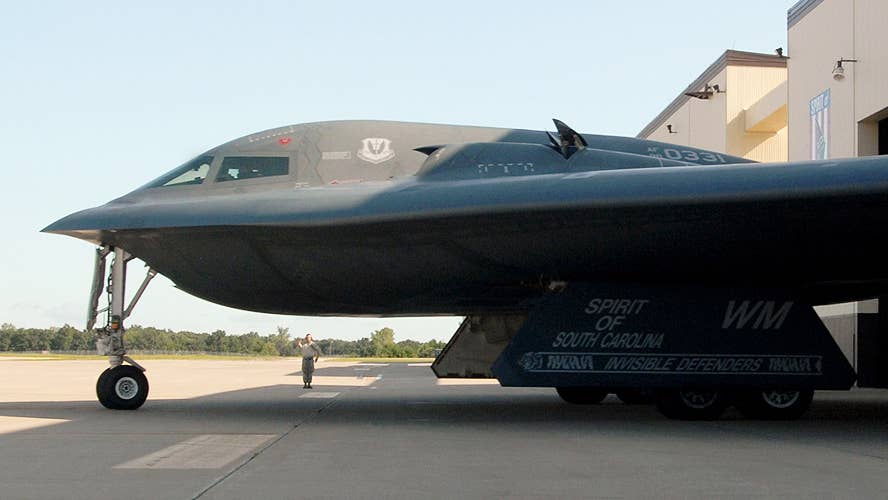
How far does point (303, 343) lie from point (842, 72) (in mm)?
12248

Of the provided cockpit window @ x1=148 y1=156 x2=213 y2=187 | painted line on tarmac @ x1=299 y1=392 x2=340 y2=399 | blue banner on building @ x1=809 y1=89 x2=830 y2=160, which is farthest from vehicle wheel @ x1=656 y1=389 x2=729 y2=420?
blue banner on building @ x1=809 y1=89 x2=830 y2=160

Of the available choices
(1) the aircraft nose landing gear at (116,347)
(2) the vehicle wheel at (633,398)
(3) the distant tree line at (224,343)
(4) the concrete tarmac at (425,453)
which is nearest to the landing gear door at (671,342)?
(4) the concrete tarmac at (425,453)

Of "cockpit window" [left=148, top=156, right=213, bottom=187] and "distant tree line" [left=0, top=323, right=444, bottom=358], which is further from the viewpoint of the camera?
"distant tree line" [left=0, top=323, right=444, bottom=358]

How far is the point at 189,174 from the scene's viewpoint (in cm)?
1246

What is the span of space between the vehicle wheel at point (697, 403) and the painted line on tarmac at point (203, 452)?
4.53 m

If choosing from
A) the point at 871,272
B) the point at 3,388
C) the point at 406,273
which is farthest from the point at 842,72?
the point at 3,388

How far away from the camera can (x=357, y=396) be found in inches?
679

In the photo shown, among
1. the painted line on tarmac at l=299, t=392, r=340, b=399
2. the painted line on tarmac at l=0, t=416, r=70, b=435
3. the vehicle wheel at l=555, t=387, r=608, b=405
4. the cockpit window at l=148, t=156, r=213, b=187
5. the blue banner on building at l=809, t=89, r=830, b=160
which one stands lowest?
the painted line on tarmac at l=0, t=416, r=70, b=435

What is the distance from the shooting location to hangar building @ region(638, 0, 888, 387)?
2003 cm

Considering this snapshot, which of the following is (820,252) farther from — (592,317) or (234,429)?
(234,429)

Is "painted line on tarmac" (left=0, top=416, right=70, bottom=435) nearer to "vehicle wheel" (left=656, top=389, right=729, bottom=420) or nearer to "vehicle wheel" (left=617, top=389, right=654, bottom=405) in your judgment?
"vehicle wheel" (left=656, top=389, right=729, bottom=420)

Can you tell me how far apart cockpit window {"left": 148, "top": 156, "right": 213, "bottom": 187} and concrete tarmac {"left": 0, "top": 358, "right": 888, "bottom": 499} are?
9.08 ft

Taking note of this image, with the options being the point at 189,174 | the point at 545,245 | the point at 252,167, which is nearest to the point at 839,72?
the point at 545,245

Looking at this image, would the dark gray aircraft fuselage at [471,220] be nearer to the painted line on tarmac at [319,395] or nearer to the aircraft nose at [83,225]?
the aircraft nose at [83,225]
